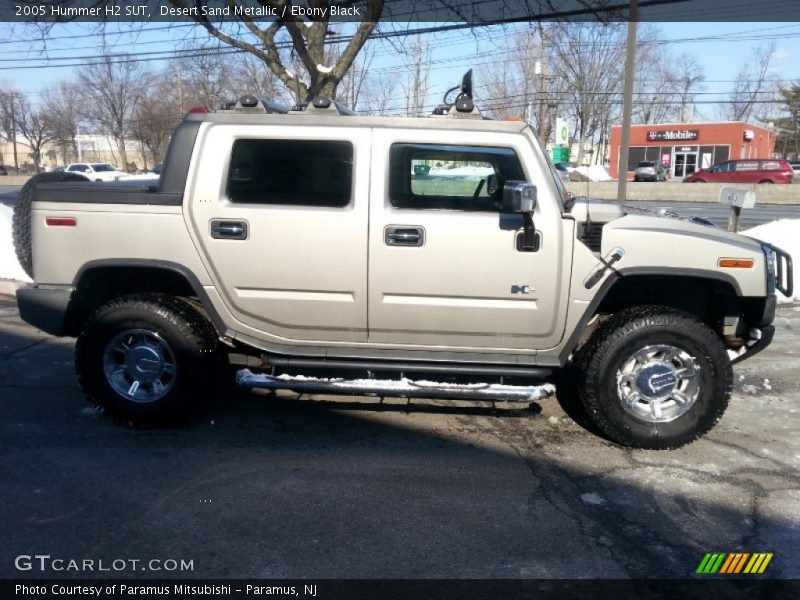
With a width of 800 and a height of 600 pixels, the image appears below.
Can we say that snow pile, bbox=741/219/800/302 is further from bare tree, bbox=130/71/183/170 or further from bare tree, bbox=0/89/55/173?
bare tree, bbox=0/89/55/173

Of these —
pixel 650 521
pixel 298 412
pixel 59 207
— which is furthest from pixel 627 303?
pixel 59 207

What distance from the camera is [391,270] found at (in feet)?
14.0

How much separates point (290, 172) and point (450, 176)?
101cm

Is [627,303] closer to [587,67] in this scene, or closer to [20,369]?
[20,369]

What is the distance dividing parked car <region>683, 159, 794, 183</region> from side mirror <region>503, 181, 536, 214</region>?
3883cm

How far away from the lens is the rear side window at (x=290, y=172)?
4301 mm

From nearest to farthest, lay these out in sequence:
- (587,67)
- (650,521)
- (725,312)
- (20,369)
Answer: (650,521), (725,312), (20,369), (587,67)

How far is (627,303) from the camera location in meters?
4.60

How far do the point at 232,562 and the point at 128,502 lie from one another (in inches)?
34.4

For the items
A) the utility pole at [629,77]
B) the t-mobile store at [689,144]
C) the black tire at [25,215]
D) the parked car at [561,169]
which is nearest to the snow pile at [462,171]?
the parked car at [561,169]

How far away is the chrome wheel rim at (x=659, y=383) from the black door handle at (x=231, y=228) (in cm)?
248

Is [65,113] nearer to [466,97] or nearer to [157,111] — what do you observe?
[157,111]

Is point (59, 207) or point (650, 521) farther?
point (59, 207)

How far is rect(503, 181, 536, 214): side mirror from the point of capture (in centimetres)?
390
